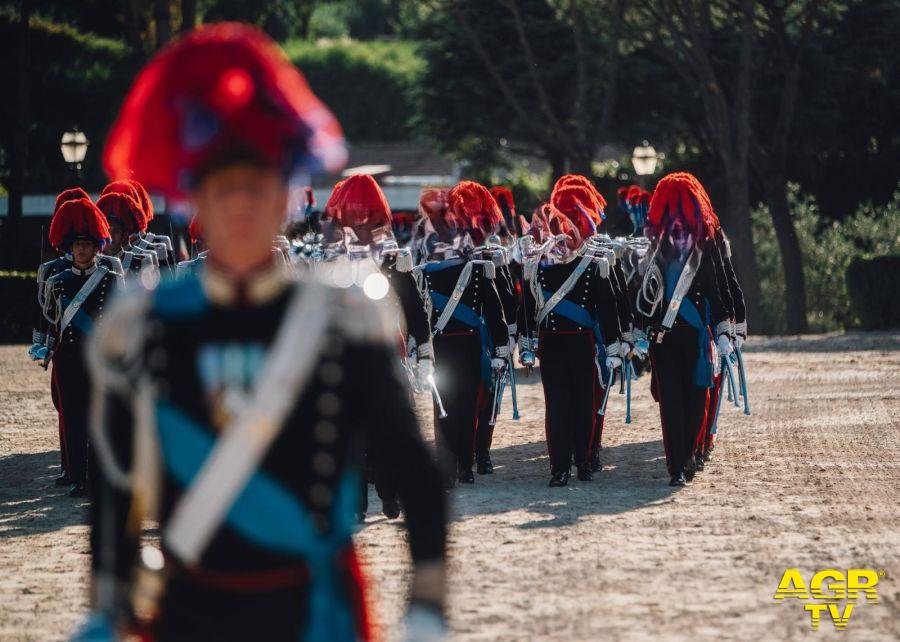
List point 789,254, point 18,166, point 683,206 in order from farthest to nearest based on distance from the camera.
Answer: point 18,166, point 789,254, point 683,206

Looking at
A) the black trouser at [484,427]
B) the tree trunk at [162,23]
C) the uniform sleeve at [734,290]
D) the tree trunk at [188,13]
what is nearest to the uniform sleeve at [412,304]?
the black trouser at [484,427]

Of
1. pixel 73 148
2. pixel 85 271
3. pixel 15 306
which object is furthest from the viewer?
pixel 73 148

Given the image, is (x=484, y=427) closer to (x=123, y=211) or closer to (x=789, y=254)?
(x=123, y=211)

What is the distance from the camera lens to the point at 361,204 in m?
10.1

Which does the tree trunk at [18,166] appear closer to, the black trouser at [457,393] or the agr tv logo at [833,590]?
the black trouser at [457,393]

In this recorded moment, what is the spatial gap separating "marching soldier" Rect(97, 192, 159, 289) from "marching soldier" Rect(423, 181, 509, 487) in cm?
192

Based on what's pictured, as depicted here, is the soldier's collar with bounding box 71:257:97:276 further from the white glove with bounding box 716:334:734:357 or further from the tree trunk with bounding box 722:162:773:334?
the tree trunk with bounding box 722:162:773:334

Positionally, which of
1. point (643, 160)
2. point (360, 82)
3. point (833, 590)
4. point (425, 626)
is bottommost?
point (833, 590)

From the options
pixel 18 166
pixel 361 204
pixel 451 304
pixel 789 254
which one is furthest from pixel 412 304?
pixel 18 166

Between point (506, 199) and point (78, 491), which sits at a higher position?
point (506, 199)

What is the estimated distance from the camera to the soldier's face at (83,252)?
425 inches

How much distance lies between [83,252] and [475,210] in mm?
2515

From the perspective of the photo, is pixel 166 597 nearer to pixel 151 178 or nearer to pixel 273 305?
pixel 273 305

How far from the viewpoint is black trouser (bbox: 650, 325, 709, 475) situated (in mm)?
10797
